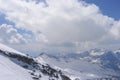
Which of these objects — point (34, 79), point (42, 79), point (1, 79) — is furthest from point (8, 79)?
point (42, 79)

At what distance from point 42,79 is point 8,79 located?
57.4 meters

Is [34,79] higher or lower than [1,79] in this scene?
higher

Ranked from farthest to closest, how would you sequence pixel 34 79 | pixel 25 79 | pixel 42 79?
pixel 42 79, pixel 34 79, pixel 25 79

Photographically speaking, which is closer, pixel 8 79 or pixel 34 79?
pixel 8 79

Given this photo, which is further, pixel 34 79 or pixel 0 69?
pixel 34 79

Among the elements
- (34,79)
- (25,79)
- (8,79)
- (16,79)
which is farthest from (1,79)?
(34,79)

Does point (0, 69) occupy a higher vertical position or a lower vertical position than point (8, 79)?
higher

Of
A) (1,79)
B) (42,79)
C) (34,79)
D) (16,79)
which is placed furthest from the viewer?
(42,79)

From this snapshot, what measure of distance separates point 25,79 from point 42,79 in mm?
32773

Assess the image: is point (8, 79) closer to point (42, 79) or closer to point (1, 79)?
point (1, 79)

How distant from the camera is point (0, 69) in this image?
16138 cm

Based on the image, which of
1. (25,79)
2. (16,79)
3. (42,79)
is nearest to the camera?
(16,79)

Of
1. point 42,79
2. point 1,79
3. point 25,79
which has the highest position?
point 42,79

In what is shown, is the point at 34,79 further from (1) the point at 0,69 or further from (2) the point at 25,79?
(1) the point at 0,69
